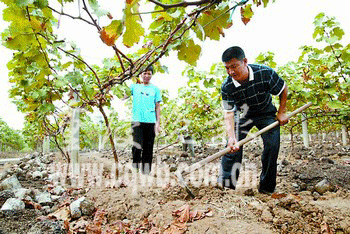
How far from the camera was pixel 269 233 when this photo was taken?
5.37ft

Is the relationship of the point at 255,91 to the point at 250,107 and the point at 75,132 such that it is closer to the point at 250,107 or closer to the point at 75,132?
the point at 250,107

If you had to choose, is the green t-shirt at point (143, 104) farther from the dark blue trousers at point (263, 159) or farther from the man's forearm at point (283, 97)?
the man's forearm at point (283, 97)

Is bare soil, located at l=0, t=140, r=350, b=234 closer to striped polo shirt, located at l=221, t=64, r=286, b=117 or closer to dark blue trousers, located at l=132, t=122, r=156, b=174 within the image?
dark blue trousers, located at l=132, t=122, r=156, b=174

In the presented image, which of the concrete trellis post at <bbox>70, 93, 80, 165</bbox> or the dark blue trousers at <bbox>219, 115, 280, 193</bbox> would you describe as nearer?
the dark blue trousers at <bbox>219, 115, 280, 193</bbox>

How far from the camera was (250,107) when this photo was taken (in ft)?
9.08

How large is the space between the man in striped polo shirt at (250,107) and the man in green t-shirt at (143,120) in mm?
1302

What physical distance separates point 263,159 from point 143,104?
186cm

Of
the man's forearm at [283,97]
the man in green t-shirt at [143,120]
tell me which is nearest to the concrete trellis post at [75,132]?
the man in green t-shirt at [143,120]

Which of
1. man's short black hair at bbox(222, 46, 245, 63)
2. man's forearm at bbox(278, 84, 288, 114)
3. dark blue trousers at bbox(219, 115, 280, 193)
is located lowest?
dark blue trousers at bbox(219, 115, 280, 193)

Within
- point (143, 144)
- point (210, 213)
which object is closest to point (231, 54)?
point (210, 213)

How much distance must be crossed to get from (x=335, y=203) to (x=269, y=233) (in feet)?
3.67

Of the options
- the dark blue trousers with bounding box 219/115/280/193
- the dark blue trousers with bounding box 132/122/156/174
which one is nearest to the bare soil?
the dark blue trousers with bounding box 219/115/280/193

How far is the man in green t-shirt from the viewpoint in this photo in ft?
11.8

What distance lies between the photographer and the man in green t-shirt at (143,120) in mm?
3590
